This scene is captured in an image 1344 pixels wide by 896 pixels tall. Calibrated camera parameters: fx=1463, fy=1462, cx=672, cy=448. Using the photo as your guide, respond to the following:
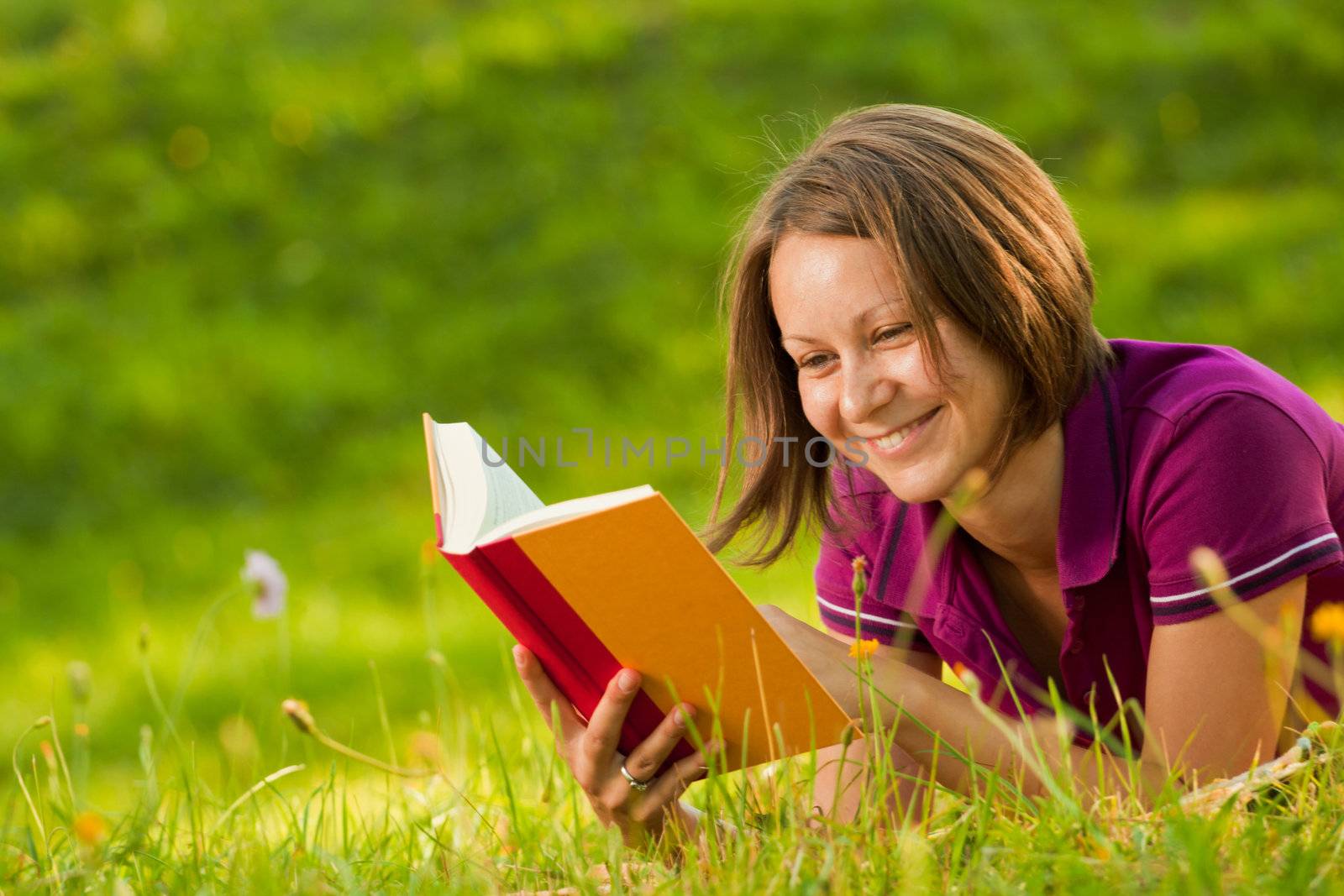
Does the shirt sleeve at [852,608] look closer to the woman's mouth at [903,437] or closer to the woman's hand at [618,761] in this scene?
the woman's mouth at [903,437]

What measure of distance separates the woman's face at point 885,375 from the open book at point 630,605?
0.45m

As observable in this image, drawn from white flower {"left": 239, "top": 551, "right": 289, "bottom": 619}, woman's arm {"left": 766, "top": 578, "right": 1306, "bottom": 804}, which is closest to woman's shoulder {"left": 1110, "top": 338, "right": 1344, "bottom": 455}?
woman's arm {"left": 766, "top": 578, "right": 1306, "bottom": 804}

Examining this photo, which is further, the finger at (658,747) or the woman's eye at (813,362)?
the woman's eye at (813,362)

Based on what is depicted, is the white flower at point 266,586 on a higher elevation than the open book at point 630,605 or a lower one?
lower

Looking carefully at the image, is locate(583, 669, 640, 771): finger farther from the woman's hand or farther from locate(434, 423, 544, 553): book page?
locate(434, 423, 544, 553): book page

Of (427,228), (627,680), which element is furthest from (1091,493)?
(427,228)

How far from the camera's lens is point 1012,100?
22.5ft

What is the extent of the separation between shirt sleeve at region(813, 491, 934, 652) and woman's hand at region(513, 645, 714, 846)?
0.52 meters

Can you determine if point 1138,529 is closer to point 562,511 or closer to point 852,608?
point 852,608

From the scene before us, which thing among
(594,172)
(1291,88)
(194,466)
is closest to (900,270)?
(194,466)

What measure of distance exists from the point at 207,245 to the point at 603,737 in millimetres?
5341

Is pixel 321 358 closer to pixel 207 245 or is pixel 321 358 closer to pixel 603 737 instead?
pixel 207 245

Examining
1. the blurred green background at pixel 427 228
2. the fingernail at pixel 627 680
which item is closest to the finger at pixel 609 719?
the fingernail at pixel 627 680

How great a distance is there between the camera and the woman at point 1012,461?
1896 millimetres
